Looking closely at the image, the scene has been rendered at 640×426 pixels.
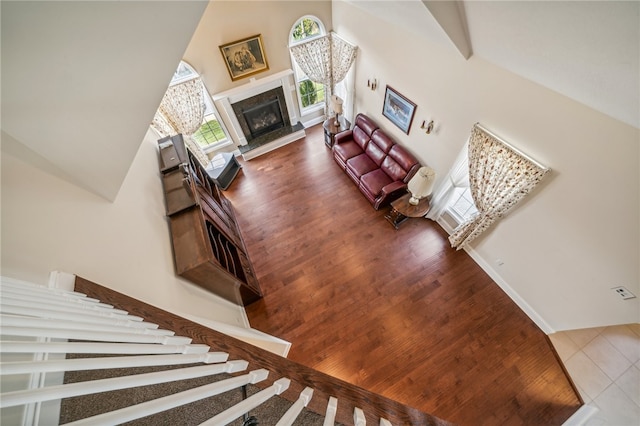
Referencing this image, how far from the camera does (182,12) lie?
4.38 feet

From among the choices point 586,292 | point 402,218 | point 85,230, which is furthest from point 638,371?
point 85,230

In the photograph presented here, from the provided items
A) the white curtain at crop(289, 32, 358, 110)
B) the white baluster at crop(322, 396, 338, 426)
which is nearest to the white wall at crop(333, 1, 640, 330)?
the white curtain at crop(289, 32, 358, 110)

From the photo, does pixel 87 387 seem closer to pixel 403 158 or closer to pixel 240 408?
pixel 240 408

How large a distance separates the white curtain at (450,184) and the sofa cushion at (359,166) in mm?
1217

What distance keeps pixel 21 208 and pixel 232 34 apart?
413 cm

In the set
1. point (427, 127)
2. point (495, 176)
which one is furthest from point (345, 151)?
point (495, 176)

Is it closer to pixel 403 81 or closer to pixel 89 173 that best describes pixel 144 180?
pixel 89 173

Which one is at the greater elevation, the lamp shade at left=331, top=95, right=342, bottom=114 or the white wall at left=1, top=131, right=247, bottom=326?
the lamp shade at left=331, top=95, right=342, bottom=114

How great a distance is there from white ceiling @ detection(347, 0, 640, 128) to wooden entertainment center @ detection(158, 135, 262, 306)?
9.28 feet

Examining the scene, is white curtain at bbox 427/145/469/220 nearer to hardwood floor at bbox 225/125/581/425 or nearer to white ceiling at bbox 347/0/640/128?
hardwood floor at bbox 225/125/581/425

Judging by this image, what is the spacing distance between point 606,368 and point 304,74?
254 inches

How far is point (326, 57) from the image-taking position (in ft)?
15.9

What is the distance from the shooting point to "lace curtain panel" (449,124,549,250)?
2330 millimetres

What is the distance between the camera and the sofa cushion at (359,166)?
4.37 meters
